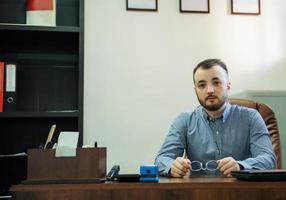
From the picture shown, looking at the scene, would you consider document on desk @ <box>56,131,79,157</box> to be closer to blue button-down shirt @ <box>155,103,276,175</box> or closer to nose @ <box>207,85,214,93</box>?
blue button-down shirt @ <box>155,103,276,175</box>

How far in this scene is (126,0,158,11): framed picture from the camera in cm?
270

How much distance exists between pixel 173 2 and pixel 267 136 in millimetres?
1300

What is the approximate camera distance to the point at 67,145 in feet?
3.61

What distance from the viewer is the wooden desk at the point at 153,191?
0.96 metres

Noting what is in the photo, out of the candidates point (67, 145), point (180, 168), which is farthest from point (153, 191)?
point (180, 168)

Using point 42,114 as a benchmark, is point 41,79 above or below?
above

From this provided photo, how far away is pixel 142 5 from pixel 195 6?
15.3 inches

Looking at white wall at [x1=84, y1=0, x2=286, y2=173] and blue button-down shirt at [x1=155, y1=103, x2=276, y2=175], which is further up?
white wall at [x1=84, y1=0, x2=286, y2=173]

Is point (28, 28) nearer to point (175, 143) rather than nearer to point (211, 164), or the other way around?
point (175, 143)

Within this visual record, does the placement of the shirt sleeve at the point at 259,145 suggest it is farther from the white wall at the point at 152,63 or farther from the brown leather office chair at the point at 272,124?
the white wall at the point at 152,63

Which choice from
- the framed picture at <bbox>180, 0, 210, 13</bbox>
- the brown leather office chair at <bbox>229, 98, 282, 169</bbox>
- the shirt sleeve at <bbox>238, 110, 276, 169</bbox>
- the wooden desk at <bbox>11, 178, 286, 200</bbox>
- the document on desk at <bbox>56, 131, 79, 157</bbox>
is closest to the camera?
the wooden desk at <bbox>11, 178, 286, 200</bbox>

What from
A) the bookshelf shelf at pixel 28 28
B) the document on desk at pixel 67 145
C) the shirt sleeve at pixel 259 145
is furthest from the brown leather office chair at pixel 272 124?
the document on desk at pixel 67 145

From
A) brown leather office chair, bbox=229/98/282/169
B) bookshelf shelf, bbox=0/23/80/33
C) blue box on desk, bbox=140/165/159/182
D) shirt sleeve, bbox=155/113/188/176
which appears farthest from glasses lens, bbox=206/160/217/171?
bookshelf shelf, bbox=0/23/80/33

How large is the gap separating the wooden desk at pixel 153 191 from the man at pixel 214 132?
828 mm
